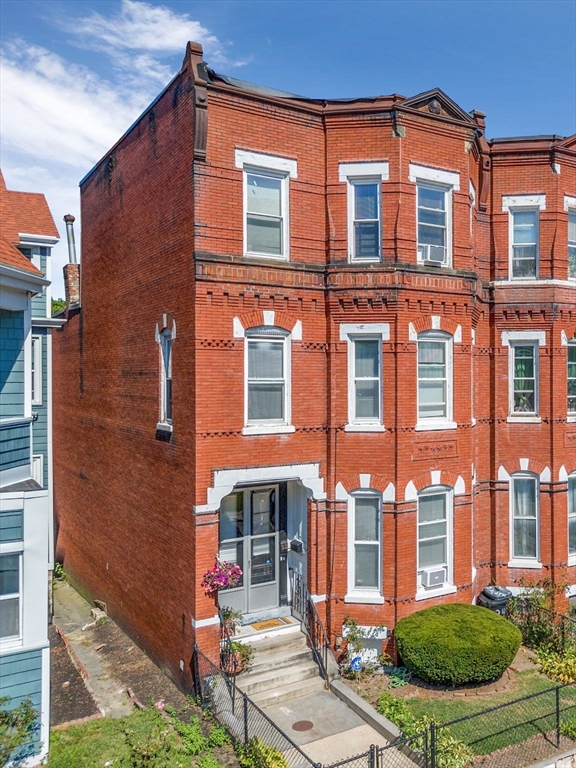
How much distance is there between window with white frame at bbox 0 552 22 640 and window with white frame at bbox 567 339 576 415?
502 inches

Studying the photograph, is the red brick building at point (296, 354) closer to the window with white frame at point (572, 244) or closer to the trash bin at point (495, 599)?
the trash bin at point (495, 599)

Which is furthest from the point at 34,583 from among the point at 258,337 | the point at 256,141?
the point at 256,141

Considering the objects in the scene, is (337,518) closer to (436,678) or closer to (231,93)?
(436,678)

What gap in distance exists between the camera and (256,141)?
37.7 ft

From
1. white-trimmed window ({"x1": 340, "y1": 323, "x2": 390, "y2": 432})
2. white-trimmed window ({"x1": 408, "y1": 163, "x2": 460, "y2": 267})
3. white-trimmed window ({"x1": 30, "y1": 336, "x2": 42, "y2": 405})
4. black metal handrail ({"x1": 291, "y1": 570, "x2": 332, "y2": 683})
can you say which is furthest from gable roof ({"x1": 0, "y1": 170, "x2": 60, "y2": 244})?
black metal handrail ({"x1": 291, "y1": 570, "x2": 332, "y2": 683})

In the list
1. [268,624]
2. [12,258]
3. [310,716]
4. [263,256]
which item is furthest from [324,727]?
[12,258]

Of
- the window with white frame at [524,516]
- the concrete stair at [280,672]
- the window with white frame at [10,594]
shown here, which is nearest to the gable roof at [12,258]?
the window with white frame at [10,594]

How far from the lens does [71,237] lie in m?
20.2

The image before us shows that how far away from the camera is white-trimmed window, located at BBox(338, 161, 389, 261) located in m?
12.1

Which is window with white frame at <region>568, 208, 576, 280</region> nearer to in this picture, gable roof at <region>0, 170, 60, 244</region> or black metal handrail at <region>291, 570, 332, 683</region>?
black metal handrail at <region>291, 570, 332, 683</region>

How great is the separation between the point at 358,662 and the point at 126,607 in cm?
589

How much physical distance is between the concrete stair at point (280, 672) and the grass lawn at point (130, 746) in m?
1.27

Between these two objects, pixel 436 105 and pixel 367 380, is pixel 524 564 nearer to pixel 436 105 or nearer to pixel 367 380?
pixel 367 380

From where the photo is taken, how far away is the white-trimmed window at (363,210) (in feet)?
39.5
